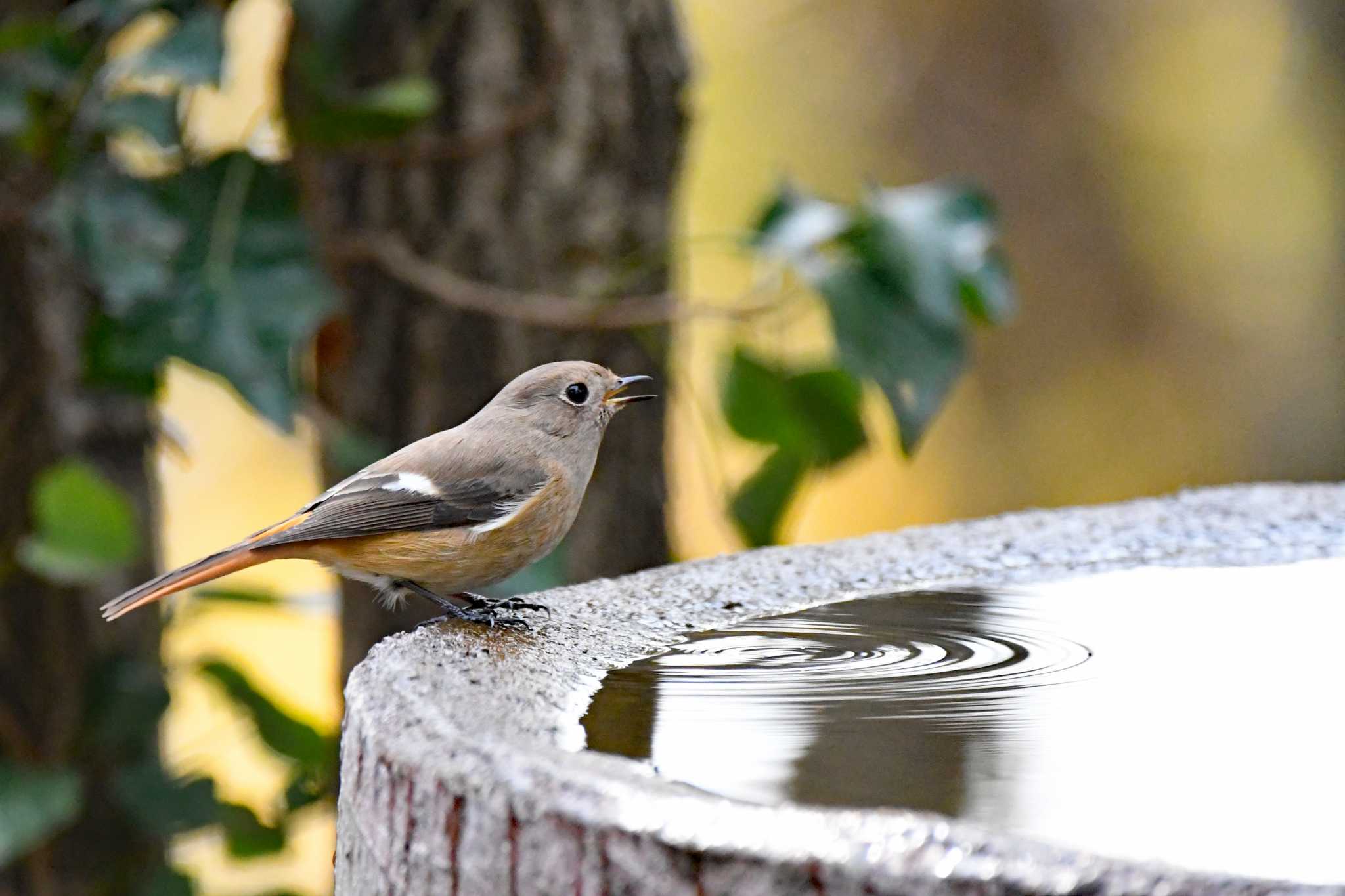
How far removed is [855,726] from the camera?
162 cm

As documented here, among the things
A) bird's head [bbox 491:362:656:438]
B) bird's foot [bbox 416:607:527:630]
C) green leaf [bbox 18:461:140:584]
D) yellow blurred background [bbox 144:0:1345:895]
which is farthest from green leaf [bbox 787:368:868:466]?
yellow blurred background [bbox 144:0:1345:895]

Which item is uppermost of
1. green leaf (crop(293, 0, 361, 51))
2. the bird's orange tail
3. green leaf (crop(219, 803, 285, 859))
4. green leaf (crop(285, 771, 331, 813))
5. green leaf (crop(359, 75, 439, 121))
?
green leaf (crop(293, 0, 361, 51))

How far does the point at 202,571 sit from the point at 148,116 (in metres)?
0.82

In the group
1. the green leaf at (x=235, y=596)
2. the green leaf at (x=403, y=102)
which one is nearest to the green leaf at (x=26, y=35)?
the green leaf at (x=403, y=102)

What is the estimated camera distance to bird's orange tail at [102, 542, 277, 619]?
2.37 meters

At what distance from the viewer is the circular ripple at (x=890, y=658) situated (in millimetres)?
1774

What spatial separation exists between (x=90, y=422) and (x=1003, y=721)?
8.16 feet

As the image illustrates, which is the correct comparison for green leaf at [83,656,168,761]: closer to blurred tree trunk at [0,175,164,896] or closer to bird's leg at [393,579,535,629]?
blurred tree trunk at [0,175,164,896]

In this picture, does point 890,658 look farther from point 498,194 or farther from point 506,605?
point 498,194

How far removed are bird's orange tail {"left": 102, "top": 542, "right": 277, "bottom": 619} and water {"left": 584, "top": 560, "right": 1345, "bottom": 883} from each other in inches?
29.6

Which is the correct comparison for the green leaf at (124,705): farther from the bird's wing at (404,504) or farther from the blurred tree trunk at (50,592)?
the bird's wing at (404,504)

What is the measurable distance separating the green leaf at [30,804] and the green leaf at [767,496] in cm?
144

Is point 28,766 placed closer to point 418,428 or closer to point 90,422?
point 90,422

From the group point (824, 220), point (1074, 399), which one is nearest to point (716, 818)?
point (824, 220)
